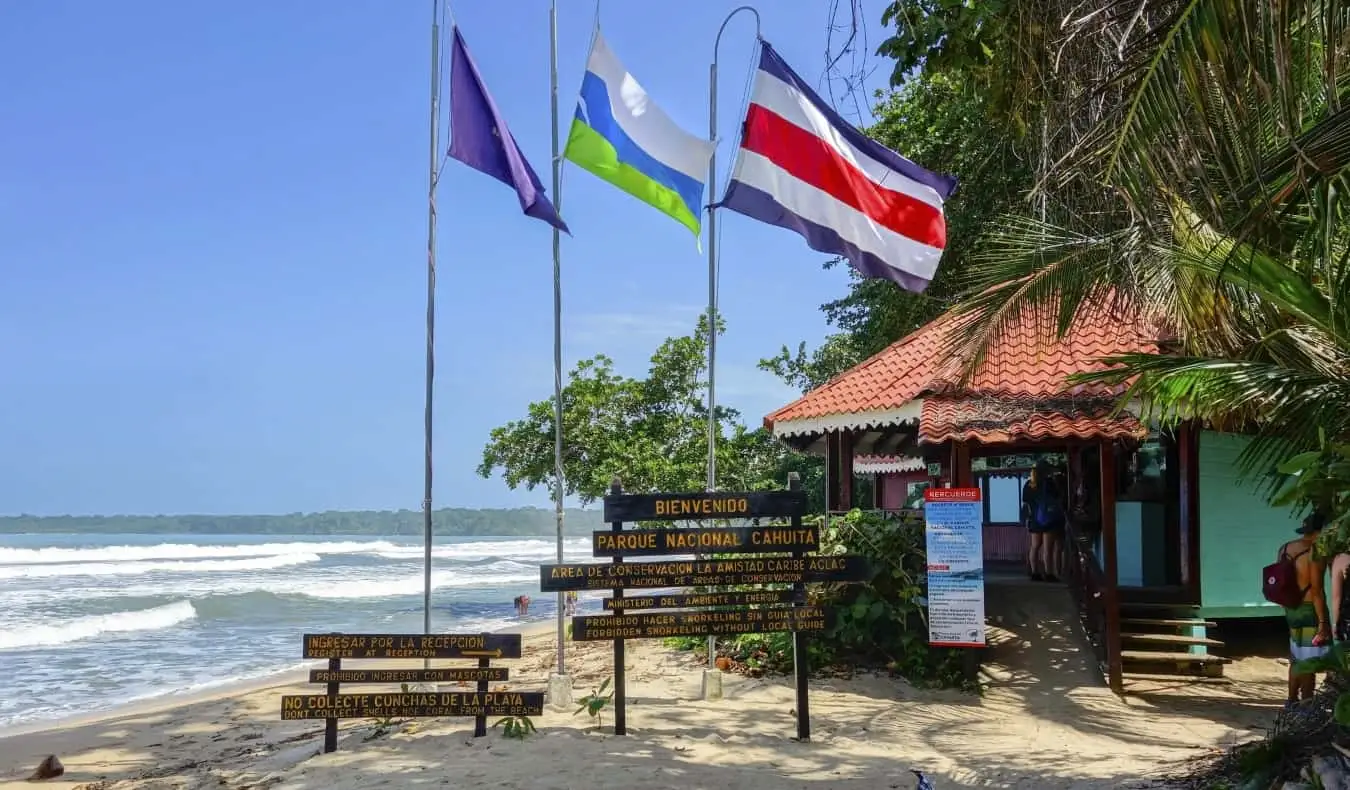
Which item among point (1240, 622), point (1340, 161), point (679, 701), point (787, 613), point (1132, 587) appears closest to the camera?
point (1340, 161)

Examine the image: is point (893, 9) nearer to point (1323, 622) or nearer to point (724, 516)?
point (724, 516)

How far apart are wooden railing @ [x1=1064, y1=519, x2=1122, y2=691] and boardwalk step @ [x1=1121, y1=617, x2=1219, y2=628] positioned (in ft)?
1.30

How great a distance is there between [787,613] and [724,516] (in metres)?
0.88

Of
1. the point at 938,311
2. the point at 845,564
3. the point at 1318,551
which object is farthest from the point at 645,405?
the point at 1318,551

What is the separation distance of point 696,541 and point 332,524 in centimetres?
15521

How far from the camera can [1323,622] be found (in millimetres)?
6941

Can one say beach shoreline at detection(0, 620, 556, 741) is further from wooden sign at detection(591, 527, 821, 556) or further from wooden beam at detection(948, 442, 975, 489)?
wooden beam at detection(948, 442, 975, 489)

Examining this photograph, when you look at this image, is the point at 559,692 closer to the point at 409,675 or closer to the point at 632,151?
the point at 409,675

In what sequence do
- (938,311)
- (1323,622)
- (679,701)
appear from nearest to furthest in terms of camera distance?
(1323,622) → (679,701) → (938,311)

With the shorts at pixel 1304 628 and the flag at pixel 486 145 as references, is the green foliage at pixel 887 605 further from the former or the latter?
the flag at pixel 486 145

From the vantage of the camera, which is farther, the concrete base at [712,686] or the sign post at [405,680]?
the concrete base at [712,686]

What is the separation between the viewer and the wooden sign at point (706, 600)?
7.78m

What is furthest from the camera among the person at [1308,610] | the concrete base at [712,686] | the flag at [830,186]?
the concrete base at [712,686]

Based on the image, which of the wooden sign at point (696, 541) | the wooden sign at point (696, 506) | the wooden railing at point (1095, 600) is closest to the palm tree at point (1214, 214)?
the wooden sign at point (696, 506)
